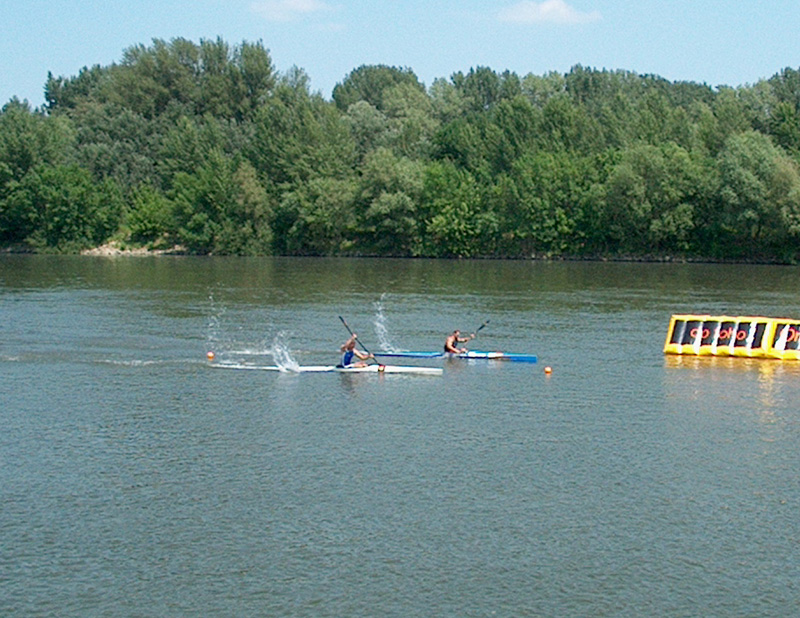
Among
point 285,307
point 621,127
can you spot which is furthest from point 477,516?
point 621,127

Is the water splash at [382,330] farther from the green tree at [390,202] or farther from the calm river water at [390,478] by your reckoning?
the green tree at [390,202]

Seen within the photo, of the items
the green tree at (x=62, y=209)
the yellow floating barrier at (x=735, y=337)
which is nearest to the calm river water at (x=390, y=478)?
the yellow floating barrier at (x=735, y=337)

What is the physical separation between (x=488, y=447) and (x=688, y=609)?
1027 cm

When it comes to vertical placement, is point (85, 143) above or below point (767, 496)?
above

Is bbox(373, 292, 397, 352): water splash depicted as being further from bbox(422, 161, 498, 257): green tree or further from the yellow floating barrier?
bbox(422, 161, 498, 257): green tree

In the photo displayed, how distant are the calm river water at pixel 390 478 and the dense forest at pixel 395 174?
193ft

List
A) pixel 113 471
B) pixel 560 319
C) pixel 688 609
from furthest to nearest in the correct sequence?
pixel 560 319 → pixel 113 471 → pixel 688 609

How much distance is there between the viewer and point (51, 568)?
1978 centimetres

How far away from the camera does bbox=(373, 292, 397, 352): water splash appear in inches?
1783

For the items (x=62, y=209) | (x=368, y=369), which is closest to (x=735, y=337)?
(x=368, y=369)

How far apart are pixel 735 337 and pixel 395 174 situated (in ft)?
255

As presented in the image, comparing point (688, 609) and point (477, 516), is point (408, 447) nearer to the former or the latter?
point (477, 516)

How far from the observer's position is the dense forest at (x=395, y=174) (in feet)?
347

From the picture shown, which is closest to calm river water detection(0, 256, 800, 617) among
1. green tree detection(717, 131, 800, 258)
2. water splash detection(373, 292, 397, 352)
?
water splash detection(373, 292, 397, 352)
